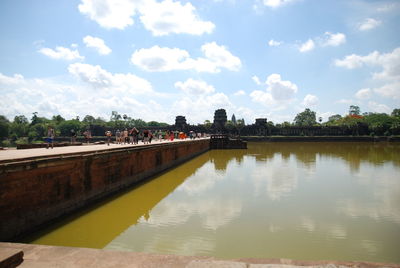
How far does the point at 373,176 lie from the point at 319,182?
448 centimetres

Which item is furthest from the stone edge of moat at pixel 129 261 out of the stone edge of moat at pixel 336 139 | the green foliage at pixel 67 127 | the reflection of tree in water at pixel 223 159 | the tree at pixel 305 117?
the tree at pixel 305 117

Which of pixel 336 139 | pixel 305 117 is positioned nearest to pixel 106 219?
pixel 336 139

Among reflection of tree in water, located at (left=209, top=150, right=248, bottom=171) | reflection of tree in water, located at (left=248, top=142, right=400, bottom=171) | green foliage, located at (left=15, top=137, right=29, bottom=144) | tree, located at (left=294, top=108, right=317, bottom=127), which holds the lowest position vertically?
reflection of tree in water, located at (left=209, top=150, right=248, bottom=171)

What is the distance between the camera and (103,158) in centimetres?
1127

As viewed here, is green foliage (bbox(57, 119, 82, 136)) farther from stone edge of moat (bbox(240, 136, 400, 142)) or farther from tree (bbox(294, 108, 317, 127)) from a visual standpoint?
tree (bbox(294, 108, 317, 127))

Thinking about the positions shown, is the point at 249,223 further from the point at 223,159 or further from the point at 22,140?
the point at 22,140

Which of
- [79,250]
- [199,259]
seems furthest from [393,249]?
[79,250]

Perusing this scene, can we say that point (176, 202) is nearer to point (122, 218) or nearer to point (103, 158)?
point (122, 218)

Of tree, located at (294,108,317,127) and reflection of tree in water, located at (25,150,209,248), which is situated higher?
tree, located at (294,108,317,127)

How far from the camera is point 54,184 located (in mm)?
8102

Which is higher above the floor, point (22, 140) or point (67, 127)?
point (67, 127)

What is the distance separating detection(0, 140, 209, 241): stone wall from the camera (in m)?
6.46

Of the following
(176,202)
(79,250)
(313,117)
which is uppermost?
(313,117)

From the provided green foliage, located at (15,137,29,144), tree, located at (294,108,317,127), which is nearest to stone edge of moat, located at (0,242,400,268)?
green foliage, located at (15,137,29,144)
